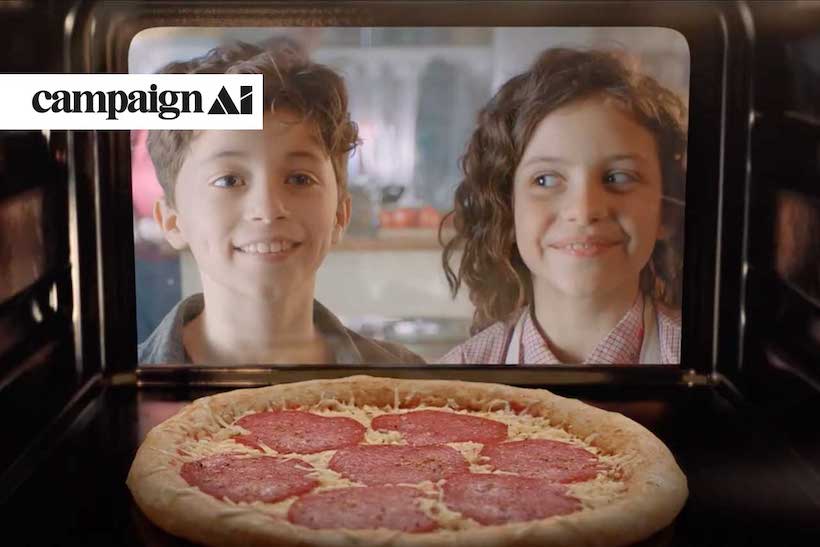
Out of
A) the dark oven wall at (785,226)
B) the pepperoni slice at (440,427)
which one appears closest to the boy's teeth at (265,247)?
the pepperoni slice at (440,427)

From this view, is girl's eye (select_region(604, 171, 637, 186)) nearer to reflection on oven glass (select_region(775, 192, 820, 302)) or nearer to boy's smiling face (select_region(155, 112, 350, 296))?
reflection on oven glass (select_region(775, 192, 820, 302))

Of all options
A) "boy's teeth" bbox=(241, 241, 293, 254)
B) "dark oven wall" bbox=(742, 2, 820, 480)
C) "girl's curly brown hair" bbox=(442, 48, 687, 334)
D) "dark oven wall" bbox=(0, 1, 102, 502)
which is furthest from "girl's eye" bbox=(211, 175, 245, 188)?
"dark oven wall" bbox=(742, 2, 820, 480)

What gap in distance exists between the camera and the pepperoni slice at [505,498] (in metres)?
1.39

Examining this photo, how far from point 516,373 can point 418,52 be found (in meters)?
0.57

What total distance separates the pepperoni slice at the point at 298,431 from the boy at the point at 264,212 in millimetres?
205

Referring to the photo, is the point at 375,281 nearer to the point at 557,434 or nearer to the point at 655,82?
the point at 557,434

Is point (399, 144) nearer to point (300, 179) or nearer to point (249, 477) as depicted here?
point (300, 179)

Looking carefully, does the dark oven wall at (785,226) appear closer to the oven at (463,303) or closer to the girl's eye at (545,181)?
the oven at (463,303)

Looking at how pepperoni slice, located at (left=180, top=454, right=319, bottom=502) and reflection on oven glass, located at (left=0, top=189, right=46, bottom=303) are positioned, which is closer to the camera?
pepperoni slice, located at (left=180, top=454, right=319, bottom=502)

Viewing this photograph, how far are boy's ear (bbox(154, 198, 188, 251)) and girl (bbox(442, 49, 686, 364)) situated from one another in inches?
17.5

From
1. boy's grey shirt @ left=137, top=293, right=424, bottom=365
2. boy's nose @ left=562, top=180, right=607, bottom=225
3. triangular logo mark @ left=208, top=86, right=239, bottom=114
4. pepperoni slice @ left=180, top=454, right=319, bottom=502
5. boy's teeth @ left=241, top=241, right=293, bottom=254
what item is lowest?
pepperoni slice @ left=180, top=454, right=319, bottom=502

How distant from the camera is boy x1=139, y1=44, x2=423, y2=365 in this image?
1854mm

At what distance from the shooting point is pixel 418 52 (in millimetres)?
1850

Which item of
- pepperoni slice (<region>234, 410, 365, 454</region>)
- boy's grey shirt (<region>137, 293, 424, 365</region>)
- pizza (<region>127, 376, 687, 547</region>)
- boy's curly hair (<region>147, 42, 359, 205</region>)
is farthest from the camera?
boy's grey shirt (<region>137, 293, 424, 365</region>)
